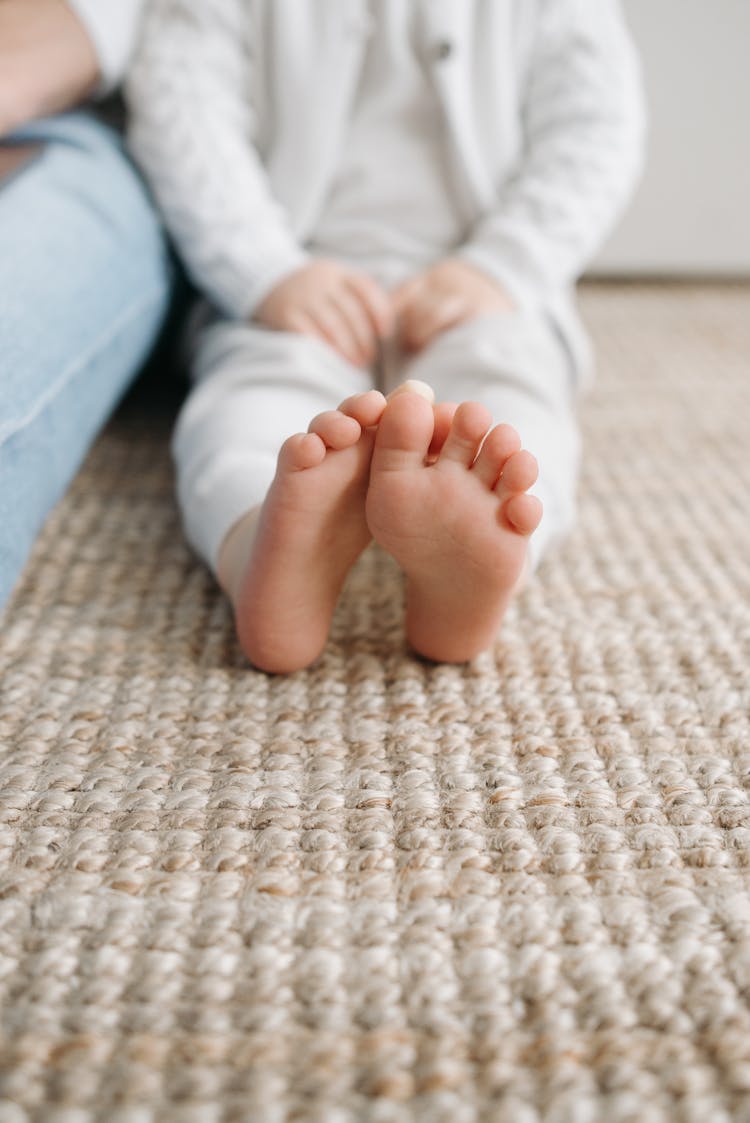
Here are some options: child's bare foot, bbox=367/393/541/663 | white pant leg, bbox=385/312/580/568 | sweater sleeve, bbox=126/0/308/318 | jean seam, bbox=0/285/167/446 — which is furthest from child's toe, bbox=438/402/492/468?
sweater sleeve, bbox=126/0/308/318

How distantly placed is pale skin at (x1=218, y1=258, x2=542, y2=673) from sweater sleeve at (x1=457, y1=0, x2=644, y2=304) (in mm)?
379

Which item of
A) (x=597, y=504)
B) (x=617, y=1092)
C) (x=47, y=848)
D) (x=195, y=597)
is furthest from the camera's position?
(x=597, y=504)

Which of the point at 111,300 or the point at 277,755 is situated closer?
the point at 277,755

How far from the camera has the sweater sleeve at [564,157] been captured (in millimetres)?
854

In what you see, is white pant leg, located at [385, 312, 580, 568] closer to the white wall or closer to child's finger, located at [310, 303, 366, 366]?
child's finger, located at [310, 303, 366, 366]

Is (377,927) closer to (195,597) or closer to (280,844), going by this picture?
(280,844)

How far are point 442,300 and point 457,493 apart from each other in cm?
35

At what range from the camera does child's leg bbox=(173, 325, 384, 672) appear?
505 millimetres

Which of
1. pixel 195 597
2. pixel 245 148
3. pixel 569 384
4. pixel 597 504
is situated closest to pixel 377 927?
pixel 195 597

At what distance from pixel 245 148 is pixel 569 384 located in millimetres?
348

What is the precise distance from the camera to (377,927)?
41 centimetres

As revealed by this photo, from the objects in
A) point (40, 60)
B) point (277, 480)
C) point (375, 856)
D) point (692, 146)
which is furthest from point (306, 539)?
point (692, 146)

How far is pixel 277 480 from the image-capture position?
51cm

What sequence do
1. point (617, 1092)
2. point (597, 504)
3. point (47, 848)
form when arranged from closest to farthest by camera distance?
point (617, 1092)
point (47, 848)
point (597, 504)
